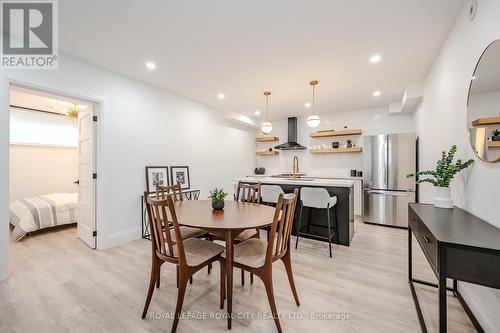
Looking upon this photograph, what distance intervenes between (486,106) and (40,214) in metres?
5.82

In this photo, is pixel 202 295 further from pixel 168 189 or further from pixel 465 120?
pixel 465 120

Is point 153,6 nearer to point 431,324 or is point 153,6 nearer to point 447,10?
point 447,10

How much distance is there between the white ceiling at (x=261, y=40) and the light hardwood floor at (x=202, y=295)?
2.67 m

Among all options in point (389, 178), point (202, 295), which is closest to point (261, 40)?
point (202, 295)

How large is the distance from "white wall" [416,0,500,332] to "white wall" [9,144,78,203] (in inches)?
292

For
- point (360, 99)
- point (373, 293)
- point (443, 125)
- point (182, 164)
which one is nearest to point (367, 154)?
point (360, 99)

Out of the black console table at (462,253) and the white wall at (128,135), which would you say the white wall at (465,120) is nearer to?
the black console table at (462,253)

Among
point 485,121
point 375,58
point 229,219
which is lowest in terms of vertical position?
point 229,219

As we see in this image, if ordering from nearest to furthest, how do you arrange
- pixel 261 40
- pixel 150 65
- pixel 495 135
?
pixel 495 135
pixel 261 40
pixel 150 65

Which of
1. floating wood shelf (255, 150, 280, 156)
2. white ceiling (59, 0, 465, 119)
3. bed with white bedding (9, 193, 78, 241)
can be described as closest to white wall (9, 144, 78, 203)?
bed with white bedding (9, 193, 78, 241)

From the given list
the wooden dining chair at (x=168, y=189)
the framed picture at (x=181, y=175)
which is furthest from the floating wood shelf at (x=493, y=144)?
the framed picture at (x=181, y=175)

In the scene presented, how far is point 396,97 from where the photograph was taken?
4.37 m

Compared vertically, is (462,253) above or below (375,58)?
below

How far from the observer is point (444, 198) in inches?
77.4
